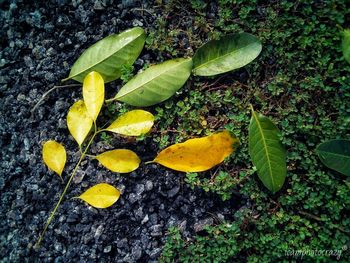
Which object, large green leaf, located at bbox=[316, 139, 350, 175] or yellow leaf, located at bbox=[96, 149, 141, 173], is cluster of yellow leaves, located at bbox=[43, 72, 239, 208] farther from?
large green leaf, located at bbox=[316, 139, 350, 175]

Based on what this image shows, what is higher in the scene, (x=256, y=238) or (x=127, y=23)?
(x=127, y=23)

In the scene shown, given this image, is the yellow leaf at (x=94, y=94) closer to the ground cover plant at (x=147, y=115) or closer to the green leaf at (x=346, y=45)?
the ground cover plant at (x=147, y=115)

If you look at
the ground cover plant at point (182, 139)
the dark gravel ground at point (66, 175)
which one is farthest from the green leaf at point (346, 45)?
the dark gravel ground at point (66, 175)

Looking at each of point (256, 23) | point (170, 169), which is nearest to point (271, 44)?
point (256, 23)

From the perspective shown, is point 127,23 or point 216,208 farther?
point 127,23

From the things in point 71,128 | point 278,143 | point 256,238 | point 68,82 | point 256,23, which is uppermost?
point 256,23

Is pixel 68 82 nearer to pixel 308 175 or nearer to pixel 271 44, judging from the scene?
pixel 271 44
